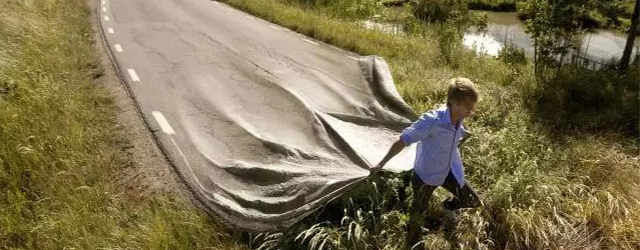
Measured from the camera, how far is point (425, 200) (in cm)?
445

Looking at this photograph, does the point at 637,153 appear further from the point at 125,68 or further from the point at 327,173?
the point at 125,68

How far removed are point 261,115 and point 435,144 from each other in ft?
11.2

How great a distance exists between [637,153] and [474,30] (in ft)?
50.1

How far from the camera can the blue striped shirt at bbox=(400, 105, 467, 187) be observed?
13.0 feet

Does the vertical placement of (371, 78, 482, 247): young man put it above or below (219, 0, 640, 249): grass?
above

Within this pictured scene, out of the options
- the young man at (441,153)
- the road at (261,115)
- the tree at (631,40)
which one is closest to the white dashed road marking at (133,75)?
the road at (261,115)

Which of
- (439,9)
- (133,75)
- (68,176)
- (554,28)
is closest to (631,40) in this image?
(554,28)

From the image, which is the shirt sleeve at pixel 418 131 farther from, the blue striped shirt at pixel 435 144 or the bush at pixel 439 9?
the bush at pixel 439 9

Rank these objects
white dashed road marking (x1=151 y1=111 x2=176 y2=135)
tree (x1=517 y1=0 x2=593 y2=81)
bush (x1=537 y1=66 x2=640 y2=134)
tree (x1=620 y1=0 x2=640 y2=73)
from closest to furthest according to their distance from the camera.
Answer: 1. white dashed road marking (x1=151 y1=111 x2=176 y2=135)
2. bush (x1=537 y1=66 x2=640 y2=134)
3. tree (x1=517 y1=0 x2=593 y2=81)
4. tree (x1=620 y1=0 x2=640 y2=73)

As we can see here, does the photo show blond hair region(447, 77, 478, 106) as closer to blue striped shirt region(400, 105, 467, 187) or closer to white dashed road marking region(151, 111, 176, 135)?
blue striped shirt region(400, 105, 467, 187)

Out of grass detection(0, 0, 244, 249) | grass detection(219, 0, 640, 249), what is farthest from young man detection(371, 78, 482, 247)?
grass detection(0, 0, 244, 249)

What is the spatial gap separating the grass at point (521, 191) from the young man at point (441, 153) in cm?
15

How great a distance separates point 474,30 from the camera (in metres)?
20.1

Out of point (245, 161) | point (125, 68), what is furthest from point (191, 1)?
point (245, 161)
